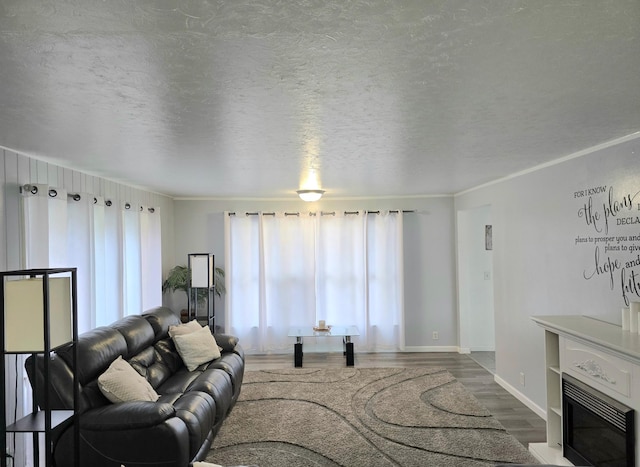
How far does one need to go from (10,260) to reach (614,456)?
13.2ft

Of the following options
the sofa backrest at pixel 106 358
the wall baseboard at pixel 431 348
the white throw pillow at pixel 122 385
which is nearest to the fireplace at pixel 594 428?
the white throw pillow at pixel 122 385

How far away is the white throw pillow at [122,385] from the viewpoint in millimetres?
3289

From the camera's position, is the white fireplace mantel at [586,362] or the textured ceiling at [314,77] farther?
the white fireplace mantel at [586,362]

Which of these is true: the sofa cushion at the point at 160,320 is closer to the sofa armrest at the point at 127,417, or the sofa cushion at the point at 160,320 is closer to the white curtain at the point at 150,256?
the white curtain at the point at 150,256

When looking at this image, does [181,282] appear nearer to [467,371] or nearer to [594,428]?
[467,371]

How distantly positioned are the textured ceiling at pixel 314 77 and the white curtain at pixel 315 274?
12.5ft

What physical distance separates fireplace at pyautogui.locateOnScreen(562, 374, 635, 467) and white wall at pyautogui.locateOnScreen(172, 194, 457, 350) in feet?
12.8

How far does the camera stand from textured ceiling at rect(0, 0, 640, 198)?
127 cm

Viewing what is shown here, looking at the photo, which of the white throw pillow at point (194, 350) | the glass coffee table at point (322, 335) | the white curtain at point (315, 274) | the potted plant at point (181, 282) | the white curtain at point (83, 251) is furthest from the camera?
the white curtain at point (315, 274)

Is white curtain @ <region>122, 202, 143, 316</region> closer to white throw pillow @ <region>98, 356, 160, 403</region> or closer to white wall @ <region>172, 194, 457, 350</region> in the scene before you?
white throw pillow @ <region>98, 356, 160, 403</region>

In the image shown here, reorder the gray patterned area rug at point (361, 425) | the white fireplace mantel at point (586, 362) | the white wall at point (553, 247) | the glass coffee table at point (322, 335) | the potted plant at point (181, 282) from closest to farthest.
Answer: the white fireplace mantel at point (586, 362)
the white wall at point (553, 247)
the gray patterned area rug at point (361, 425)
the glass coffee table at point (322, 335)
the potted plant at point (181, 282)

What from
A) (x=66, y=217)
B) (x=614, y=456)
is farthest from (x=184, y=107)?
(x=614, y=456)

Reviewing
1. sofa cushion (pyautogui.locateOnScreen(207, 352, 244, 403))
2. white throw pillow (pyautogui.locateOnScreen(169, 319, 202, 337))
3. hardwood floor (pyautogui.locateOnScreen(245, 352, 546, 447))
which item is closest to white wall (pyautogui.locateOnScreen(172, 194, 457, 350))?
hardwood floor (pyautogui.locateOnScreen(245, 352, 546, 447))

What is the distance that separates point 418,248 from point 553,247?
329cm
